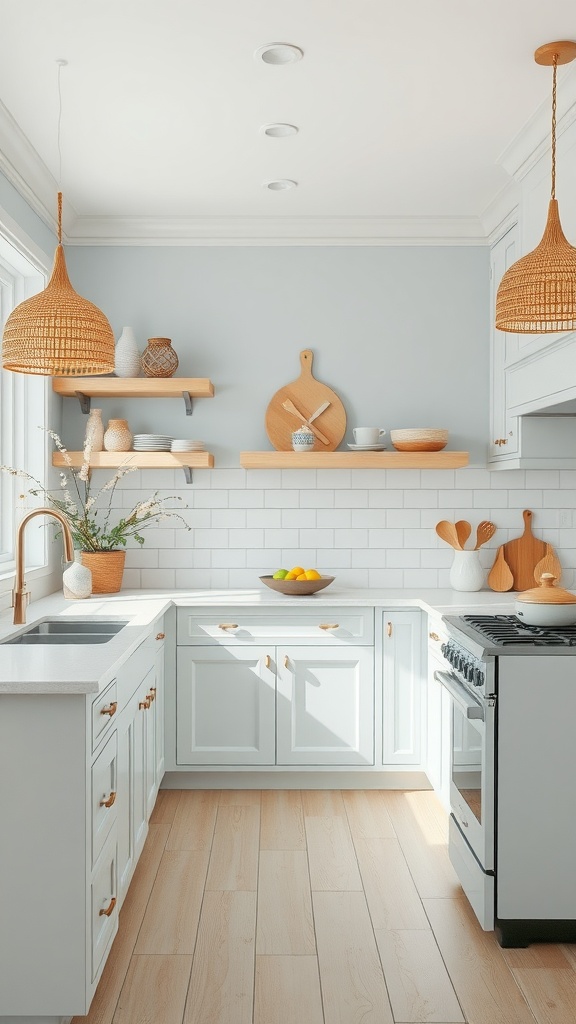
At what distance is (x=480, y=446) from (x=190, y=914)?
2.70 metres

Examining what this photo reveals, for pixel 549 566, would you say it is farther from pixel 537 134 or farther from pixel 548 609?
pixel 537 134

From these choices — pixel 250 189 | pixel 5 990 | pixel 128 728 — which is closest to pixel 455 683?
pixel 128 728

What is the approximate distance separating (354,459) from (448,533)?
0.67 m

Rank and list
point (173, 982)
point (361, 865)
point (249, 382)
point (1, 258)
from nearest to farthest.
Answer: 1. point (173, 982)
2. point (361, 865)
3. point (1, 258)
4. point (249, 382)

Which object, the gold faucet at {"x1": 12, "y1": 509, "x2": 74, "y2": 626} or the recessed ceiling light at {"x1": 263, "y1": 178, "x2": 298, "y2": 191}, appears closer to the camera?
the gold faucet at {"x1": 12, "y1": 509, "x2": 74, "y2": 626}

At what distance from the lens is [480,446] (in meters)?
4.52

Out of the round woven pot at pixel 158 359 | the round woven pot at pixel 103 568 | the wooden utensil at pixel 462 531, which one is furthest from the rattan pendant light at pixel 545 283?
the round woven pot at pixel 103 568

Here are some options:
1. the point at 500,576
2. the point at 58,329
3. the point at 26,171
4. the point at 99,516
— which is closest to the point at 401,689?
the point at 500,576

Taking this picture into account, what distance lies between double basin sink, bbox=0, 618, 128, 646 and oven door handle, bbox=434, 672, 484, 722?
1.21 metres

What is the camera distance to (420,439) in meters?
4.23

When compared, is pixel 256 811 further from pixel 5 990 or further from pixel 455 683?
pixel 5 990

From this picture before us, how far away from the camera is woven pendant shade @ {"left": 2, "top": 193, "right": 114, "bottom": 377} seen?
2.54 metres

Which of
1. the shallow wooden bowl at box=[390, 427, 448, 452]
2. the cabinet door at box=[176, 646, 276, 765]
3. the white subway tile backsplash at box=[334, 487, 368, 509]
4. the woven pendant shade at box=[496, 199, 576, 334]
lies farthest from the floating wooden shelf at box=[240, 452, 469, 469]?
the woven pendant shade at box=[496, 199, 576, 334]

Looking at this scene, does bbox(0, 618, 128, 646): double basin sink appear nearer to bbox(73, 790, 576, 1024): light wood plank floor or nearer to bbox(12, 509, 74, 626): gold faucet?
bbox(12, 509, 74, 626): gold faucet
